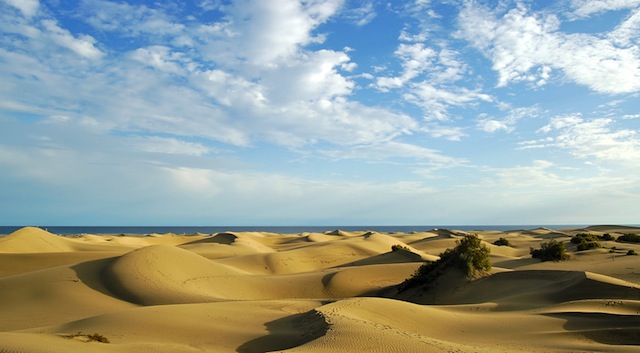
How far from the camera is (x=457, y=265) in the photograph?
18.8m

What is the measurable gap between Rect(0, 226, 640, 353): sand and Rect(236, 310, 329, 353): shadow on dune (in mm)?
43

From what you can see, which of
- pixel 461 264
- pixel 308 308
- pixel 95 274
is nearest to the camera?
pixel 308 308

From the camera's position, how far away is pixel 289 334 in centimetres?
970

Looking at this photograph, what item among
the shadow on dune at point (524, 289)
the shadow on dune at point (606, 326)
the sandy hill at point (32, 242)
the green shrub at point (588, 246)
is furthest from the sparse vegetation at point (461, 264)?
the sandy hill at point (32, 242)

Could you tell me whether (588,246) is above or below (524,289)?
above

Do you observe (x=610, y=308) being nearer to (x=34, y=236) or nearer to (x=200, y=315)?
(x=200, y=315)

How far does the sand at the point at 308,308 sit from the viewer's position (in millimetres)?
8742

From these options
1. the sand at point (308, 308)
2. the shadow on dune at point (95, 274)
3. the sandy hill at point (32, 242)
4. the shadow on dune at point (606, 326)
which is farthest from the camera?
the sandy hill at point (32, 242)

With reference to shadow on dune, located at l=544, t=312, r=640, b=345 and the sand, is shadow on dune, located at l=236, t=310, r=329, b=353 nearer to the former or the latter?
the sand

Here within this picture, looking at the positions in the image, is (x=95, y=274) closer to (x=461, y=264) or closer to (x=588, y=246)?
(x=461, y=264)

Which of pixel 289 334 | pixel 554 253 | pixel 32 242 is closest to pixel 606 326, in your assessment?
pixel 289 334

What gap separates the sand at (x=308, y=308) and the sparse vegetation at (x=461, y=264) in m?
0.37

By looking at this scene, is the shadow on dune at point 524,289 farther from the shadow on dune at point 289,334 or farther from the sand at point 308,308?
the shadow on dune at point 289,334

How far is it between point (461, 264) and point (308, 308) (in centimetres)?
A: 810
